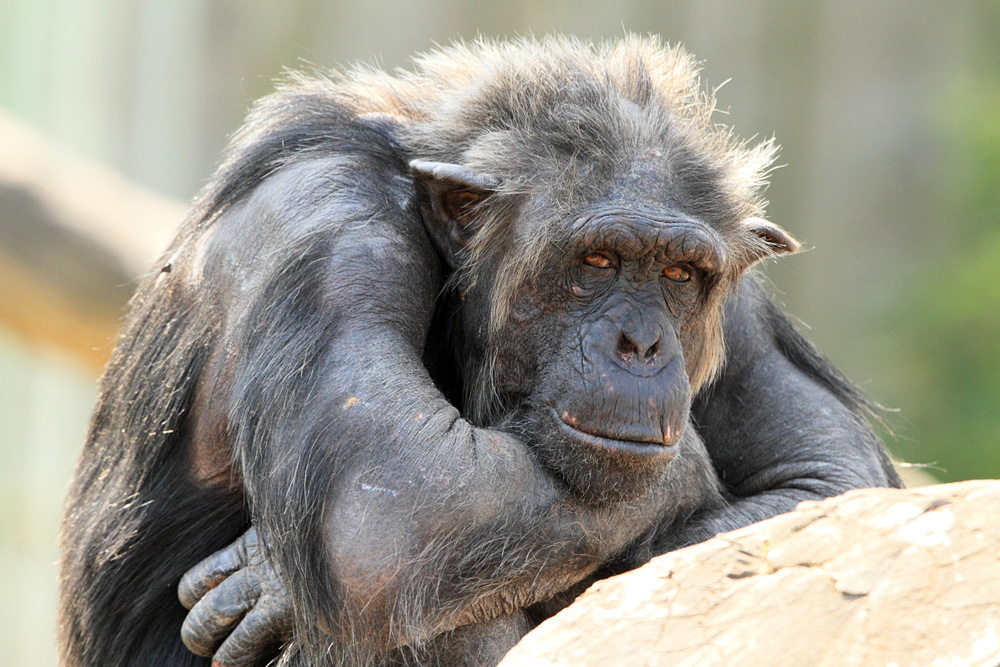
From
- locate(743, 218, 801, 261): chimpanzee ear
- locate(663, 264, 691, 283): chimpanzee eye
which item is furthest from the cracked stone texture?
locate(743, 218, 801, 261): chimpanzee ear

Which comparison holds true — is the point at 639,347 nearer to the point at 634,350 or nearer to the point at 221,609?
the point at 634,350

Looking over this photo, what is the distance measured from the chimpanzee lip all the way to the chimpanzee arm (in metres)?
0.83

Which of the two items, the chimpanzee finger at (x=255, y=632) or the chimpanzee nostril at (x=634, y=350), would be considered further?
the chimpanzee finger at (x=255, y=632)

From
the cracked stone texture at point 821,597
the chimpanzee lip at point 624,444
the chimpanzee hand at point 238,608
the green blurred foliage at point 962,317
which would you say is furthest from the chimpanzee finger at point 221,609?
the green blurred foliage at point 962,317

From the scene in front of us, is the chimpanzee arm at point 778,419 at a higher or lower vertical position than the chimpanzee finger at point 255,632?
higher

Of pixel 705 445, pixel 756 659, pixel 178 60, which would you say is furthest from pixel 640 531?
pixel 178 60

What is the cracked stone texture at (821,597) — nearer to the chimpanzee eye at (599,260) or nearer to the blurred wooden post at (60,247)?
the chimpanzee eye at (599,260)

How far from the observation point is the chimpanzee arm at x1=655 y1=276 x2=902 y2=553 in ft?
12.0

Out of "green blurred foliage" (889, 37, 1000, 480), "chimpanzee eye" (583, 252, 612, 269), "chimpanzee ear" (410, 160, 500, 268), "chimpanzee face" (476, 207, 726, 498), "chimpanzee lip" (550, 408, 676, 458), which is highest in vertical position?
"chimpanzee ear" (410, 160, 500, 268)

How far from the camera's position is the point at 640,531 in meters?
3.11

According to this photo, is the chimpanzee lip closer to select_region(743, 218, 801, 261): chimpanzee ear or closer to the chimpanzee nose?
the chimpanzee nose

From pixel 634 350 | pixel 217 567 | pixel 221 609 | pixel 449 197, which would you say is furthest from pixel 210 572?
pixel 634 350

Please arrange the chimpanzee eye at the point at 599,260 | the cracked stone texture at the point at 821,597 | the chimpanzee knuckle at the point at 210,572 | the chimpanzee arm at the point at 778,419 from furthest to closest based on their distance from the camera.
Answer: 1. the chimpanzee arm at the point at 778,419
2. the chimpanzee knuckle at the point at 210,572
3. the chimpanzee eye at the point at 599,260
4. the cracked stone texture at the point at 821,597

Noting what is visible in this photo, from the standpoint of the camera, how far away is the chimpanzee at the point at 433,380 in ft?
9.16
